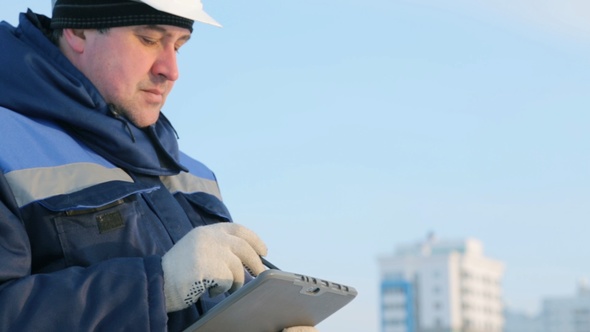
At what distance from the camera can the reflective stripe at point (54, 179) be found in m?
2.34

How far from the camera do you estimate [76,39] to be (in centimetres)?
262

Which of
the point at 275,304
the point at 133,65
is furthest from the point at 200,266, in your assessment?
the point at 133,65

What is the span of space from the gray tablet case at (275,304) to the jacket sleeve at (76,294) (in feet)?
0.42

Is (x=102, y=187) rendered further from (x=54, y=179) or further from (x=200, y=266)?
(x=200, y=266)

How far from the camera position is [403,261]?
339 feet

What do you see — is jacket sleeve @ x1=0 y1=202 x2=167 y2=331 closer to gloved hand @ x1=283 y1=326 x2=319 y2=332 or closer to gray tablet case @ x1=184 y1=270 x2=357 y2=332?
gray tablet case @ x1=184 y1=270 x2=357 y2=332

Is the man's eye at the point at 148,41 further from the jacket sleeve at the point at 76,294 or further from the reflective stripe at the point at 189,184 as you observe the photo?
the jacket sleeve at the point at 76,294

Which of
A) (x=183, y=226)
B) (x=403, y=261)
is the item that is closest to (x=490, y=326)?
(x=403, y=261)

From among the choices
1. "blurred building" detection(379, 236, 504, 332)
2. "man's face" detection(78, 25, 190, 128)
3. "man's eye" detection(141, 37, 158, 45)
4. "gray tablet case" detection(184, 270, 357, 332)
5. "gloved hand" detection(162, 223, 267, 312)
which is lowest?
"blurred building" detection(379, 236, 504, 332)

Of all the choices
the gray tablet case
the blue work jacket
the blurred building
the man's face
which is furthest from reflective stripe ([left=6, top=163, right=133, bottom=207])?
the blurred building

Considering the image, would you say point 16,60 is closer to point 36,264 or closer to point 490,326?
point 36,264

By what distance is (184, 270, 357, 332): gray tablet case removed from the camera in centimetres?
220

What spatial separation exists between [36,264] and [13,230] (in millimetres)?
154

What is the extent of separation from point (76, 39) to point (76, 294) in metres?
0.69
